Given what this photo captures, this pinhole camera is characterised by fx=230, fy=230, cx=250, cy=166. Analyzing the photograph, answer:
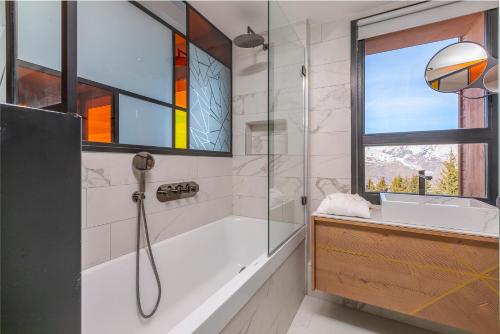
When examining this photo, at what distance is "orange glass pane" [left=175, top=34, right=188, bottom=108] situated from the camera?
1853 millimetres

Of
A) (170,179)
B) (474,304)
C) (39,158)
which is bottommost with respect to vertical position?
(474,304)

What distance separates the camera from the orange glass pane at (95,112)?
4.23ft

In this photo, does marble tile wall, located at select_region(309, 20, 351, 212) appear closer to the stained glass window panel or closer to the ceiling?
the ceiling

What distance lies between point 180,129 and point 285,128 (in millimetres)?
A: 848

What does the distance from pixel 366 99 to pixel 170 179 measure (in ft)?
5.63

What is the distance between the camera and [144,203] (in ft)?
4.92

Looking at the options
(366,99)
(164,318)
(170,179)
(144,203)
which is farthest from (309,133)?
(164,318)

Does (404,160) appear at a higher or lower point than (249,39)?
lower

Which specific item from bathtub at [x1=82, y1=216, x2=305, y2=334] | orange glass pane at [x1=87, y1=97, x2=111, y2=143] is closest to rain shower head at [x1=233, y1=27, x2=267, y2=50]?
orange glass pane at [x1=87, y1=97, x2=111, y2=143]

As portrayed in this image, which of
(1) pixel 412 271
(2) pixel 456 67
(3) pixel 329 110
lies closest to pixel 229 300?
(1) pixel 412 271

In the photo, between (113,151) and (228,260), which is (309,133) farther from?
(113,151)

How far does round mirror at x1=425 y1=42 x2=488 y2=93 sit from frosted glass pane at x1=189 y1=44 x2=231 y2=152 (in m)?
1.69

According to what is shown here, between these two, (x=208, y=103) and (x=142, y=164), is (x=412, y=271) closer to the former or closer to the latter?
(x=142, y=164)

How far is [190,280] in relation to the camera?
169 centimetres
